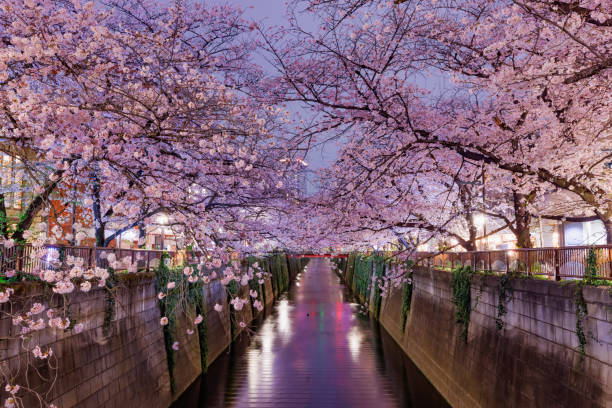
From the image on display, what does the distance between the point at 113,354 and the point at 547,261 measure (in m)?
8.98

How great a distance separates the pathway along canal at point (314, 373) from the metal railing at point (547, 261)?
5.02 metres

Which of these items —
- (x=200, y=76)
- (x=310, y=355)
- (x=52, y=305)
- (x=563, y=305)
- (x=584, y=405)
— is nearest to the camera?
(x=584, y=405)

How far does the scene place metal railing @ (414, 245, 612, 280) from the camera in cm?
721

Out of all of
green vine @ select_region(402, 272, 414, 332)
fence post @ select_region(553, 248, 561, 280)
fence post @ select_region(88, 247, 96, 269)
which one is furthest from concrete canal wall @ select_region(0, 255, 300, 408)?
green vine @ select_region(402, 272, 414, 332)

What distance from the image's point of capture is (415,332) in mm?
20297

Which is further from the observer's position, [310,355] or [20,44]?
[310,355]

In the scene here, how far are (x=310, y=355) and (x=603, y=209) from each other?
1460cm

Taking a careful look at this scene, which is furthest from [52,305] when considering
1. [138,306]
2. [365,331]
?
[365,331]

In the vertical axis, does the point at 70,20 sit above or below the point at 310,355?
above

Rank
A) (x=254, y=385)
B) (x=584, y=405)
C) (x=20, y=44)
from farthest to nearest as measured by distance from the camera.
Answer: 1. (x=254, y=385)
2. (x=584, y=405)
3. (x=20, y=44)

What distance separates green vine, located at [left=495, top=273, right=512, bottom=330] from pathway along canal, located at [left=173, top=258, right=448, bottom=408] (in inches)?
183

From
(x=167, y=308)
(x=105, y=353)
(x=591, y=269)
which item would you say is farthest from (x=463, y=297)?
(x=105, y=353)

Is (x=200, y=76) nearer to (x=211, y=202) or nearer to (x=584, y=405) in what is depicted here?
(x=211, y=202)

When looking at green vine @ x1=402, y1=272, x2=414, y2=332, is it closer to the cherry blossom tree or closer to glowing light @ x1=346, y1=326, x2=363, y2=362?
glowing light @ x1=346, y1=326, x2=363, y2=362
